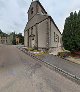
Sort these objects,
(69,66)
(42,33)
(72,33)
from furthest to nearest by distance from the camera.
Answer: (42,33) < (72,33) < (69,66)

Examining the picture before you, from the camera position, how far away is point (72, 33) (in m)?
22.9

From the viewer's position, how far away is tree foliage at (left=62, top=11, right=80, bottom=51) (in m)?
22.4

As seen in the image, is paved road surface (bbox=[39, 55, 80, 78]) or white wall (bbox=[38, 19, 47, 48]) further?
white wall (bbox=[38, 19, 47, 48])

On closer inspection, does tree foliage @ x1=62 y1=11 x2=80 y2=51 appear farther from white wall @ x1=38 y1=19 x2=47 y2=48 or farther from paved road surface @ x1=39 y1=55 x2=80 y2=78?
white wall @ x1=38 y1=19 x2=47 y2=48

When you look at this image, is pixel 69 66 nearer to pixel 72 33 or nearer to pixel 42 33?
pixel 72 33

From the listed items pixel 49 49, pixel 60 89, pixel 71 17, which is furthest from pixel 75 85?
pixel 49 49

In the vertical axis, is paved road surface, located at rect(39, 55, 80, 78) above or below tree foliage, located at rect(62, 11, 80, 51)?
below

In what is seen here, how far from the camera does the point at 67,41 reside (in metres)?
23.3

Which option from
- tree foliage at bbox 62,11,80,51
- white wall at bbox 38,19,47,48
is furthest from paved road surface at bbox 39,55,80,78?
white wall at bbox 38,19,47,48

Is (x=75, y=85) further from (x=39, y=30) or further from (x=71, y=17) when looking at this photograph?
(x=39, y=30)

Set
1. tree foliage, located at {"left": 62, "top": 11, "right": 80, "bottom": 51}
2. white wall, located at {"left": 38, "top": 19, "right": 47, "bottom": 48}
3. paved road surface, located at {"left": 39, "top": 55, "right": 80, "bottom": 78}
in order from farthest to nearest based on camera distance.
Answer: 1. white wall, located at {"left": 38, "top": 19, "right": 47, "bottom": 48}
2. tree foliage, located at {"left": 62, "top": 11, "right": 80, "bottom": 51}
3. paved road surface, located at {"left": 39, "top": 55, "right": 80, "bottom": 78}

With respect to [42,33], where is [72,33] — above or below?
below

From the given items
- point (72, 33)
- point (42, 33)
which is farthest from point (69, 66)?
point (42, 33)

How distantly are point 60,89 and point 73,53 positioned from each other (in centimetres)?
1604
